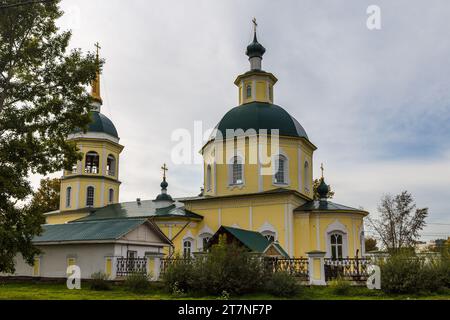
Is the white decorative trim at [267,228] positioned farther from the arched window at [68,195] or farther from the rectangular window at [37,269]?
the arched window at [68,195]

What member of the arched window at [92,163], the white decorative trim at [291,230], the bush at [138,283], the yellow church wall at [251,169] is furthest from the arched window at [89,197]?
the bush at [138,283]

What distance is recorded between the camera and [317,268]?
614 inches

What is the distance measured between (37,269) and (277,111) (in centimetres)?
1587

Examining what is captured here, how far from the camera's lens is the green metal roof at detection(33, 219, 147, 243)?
19359 millimetres

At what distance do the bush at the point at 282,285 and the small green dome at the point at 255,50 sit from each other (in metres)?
20.3

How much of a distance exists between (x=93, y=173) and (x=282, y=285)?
24777mm

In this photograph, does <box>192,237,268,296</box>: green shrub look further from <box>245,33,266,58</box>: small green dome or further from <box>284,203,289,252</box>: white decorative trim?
<box>245,33,266,58</box>: small green dome

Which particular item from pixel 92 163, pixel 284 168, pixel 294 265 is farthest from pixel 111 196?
pixel 294 265

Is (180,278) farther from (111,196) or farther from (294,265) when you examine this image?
(111,196)

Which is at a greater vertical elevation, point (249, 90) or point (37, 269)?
point (249, 90)

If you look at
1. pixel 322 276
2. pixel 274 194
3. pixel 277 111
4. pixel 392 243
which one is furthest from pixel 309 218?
pixel 392 243

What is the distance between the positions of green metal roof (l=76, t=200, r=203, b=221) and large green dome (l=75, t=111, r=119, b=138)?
5.77m

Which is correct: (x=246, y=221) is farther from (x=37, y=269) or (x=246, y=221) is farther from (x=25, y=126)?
(x=25, y=126)
